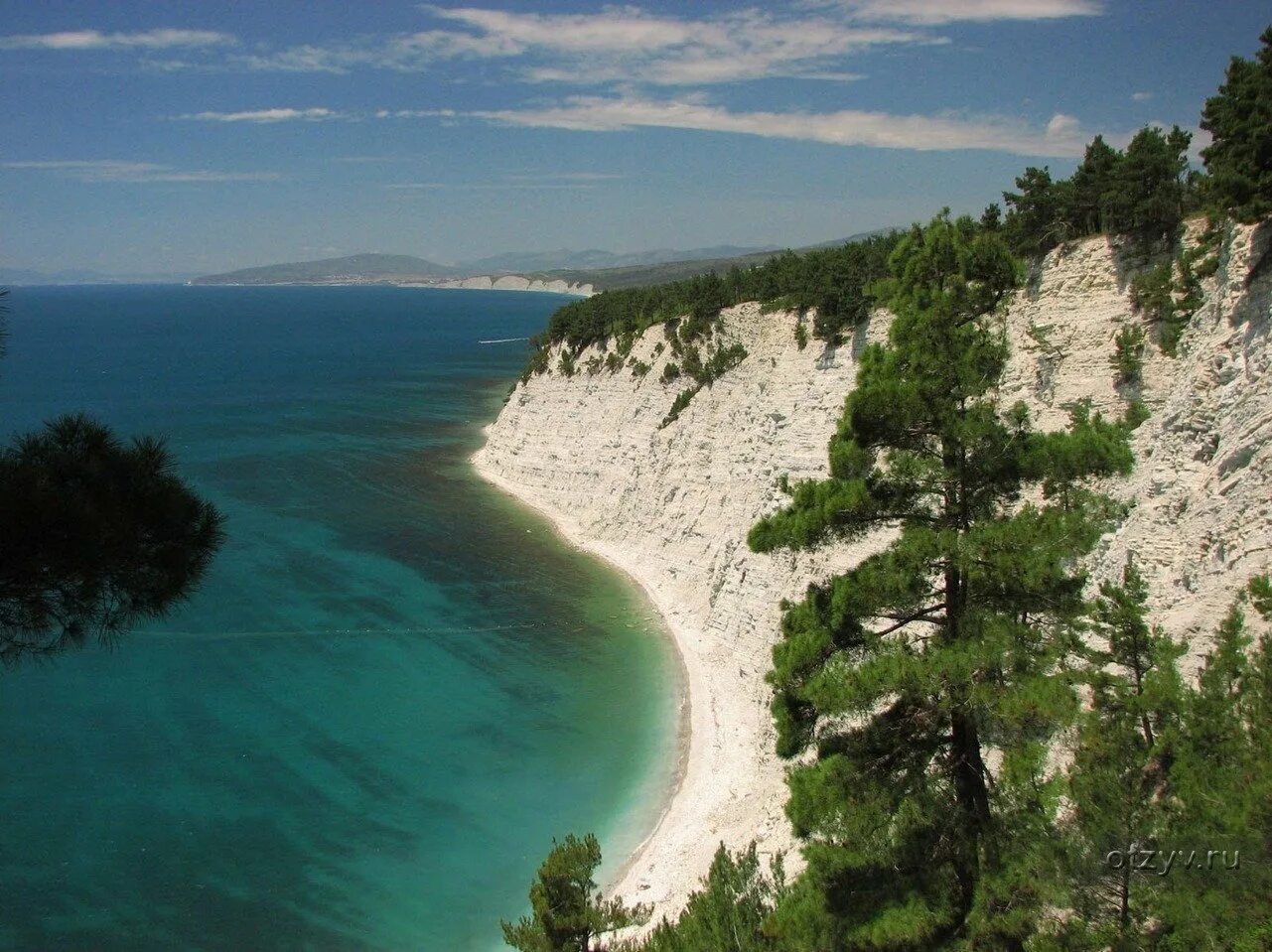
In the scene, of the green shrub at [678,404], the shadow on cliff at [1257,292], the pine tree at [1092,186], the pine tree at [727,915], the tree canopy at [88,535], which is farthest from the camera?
the green shrub at [678,404]

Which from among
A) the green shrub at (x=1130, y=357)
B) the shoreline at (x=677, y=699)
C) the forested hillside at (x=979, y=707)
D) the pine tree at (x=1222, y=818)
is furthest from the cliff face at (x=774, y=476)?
the forested hillside at (x=979, y=707)

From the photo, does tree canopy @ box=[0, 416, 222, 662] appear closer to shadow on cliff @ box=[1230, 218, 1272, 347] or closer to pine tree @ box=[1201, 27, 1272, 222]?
shadow on cliff @ box=[1230, 218, 1272, 347]

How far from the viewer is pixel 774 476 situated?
27.6 metres

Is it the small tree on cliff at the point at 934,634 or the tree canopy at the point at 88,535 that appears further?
the small tree on cliff at the point at 934,634

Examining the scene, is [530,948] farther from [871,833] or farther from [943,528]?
[943,528]

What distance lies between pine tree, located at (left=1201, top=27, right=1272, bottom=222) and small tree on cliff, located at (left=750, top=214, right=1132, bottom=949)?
10171 mm

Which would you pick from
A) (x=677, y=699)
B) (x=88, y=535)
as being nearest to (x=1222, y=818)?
(x=88, y=535)

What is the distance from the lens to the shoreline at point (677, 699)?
18125 millimetres

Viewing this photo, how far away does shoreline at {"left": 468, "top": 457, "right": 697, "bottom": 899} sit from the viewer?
18.1m

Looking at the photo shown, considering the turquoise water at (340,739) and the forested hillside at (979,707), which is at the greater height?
the forested hillside at (979,707)

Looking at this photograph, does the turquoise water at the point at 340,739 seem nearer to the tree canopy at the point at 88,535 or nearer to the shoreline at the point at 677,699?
the shoreline at the point at 677,699

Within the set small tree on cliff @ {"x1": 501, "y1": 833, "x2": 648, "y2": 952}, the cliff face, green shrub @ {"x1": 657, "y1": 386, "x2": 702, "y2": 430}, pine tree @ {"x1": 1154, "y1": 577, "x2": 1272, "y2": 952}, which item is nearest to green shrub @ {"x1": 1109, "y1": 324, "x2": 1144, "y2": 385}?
the cliff face

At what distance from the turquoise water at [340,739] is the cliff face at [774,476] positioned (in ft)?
6.09

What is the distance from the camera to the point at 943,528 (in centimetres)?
875
